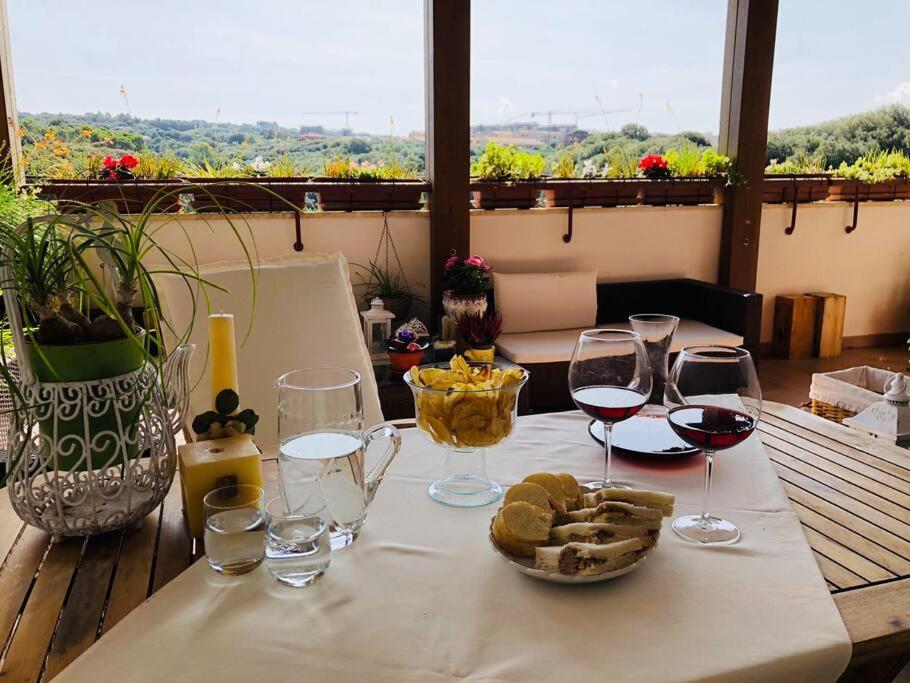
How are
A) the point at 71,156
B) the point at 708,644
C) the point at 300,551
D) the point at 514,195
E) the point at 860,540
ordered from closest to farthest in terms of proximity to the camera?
the point at 708,644, the point at 300,551, the point at 860,540, the point at 71,156, the point at 514,195

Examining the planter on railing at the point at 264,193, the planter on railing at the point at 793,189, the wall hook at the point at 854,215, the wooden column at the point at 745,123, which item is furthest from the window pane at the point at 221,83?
the wall hook at the point at 854,215

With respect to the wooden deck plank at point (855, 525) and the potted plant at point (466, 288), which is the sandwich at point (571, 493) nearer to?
the wooden deck plank at point (855, 525)

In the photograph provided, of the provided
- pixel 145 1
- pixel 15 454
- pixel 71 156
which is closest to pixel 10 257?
pixel 15 454

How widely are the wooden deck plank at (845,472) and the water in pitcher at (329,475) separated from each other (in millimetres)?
757

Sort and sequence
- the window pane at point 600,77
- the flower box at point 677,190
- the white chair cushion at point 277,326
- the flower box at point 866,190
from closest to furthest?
the white chair cushion at point 277,326 → the window pane at point 600,77 → the flower box at point 677,190 → the flower box at point 866,190

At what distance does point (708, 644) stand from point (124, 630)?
1.92 feet

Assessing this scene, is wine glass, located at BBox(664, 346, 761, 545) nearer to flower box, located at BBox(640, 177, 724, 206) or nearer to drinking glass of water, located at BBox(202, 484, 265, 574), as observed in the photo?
drinking glass of water, located at BBox(202, 484, 265, 574)

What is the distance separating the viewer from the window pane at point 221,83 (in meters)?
3.51

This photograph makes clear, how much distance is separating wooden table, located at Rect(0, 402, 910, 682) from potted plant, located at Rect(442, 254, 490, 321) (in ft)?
7.60

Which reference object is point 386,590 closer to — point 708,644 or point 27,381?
point 708,644

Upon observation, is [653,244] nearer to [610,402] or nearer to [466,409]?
[610,402]

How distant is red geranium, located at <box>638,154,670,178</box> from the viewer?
4.31 m

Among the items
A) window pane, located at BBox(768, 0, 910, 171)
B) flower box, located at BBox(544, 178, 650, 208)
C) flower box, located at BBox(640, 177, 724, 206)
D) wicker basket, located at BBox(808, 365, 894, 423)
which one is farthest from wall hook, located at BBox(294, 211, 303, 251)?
window pane, located at BBox(768, 0, 910, 171)

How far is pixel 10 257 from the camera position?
925 mm
